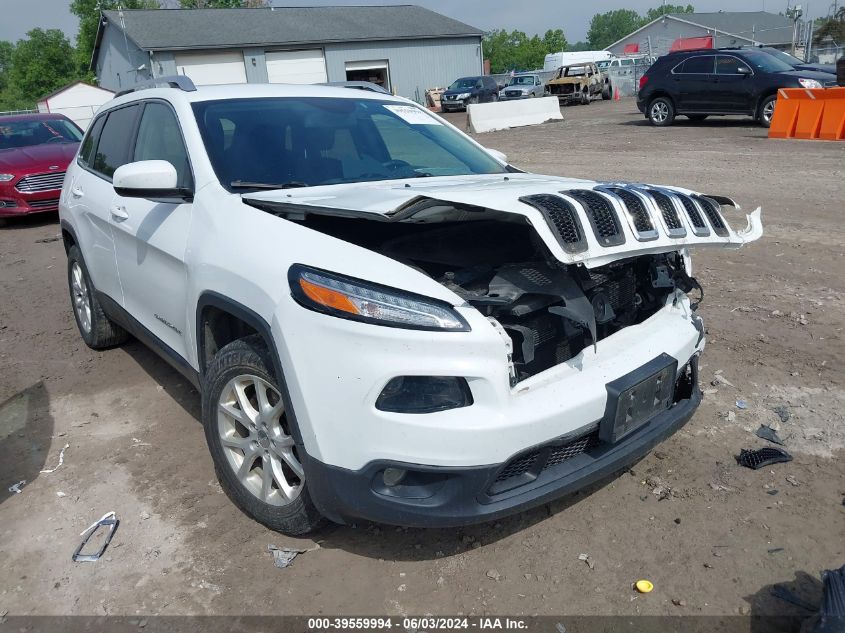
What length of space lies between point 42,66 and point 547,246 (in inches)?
3424

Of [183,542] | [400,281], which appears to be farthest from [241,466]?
[400,281]

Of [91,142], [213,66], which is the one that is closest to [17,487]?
[91,142]

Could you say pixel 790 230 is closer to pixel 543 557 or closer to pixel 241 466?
pixel 543 557

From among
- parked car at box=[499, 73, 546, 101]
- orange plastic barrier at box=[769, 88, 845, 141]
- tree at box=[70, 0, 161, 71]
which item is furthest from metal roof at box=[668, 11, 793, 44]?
orange plastic barrier at box=[769, 88, 845, 141]

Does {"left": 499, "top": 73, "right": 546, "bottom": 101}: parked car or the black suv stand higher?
the black suv

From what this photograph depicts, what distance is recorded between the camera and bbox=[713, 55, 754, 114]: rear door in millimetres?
16344

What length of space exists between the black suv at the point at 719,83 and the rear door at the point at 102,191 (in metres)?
15.1

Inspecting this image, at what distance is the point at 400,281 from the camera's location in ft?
7.88

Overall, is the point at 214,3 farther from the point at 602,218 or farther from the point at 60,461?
the point at 602,218

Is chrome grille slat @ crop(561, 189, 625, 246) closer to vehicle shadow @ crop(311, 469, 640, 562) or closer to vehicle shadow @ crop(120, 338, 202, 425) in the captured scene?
vehicle shadow @ crop(311, 469, 640, 562)

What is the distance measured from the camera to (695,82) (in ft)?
57.0

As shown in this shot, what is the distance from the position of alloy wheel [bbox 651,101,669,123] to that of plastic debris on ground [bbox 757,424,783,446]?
54.8 ft

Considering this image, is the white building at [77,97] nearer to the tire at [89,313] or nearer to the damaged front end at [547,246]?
the tire at [89,313]

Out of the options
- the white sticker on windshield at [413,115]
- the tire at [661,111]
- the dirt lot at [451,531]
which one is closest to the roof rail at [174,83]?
the white sticker on windshield at [413,115]
